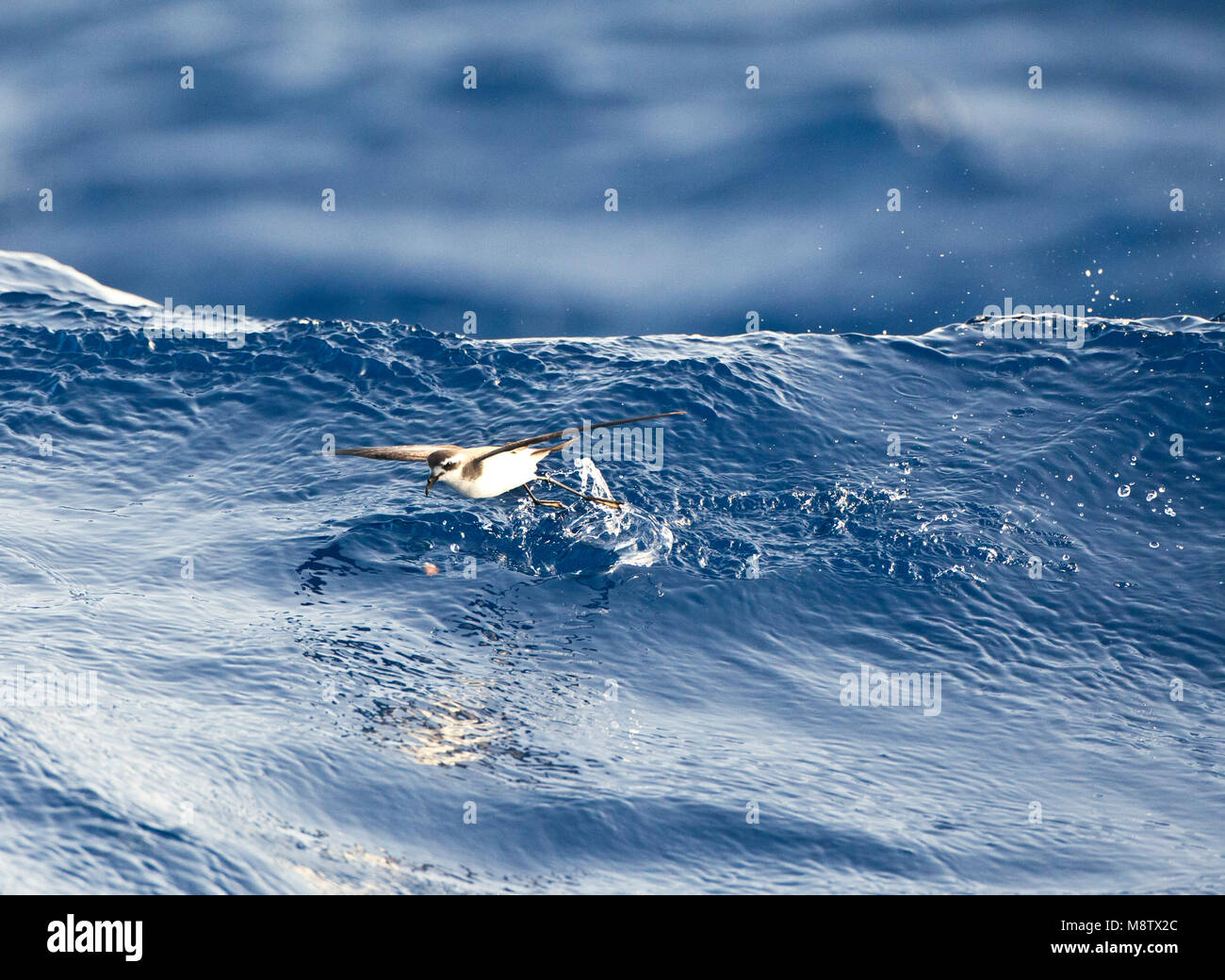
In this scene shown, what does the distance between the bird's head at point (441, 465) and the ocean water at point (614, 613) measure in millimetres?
1919

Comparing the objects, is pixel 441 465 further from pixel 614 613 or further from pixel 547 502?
pixel 614 613

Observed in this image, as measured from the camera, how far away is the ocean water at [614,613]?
1111 cm

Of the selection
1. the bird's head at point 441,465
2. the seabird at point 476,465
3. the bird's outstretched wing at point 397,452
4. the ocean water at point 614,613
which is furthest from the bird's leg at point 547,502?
the bird's head at point 441,465

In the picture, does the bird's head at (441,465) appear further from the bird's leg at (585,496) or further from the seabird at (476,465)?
the bird's leg at (585,496)

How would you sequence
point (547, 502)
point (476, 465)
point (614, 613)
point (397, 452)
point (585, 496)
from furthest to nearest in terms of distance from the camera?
point (547, 502) < point (585, 496) < point (614, 613) < point (397, 452) < point (476, 465)

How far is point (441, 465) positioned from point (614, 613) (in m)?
3.22

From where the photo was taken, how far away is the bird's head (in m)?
15.2

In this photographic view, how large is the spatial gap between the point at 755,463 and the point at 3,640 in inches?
450

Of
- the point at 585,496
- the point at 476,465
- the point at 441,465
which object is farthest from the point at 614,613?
the point at 441,465

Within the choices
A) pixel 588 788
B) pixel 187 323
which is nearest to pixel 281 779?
pixel 588 788

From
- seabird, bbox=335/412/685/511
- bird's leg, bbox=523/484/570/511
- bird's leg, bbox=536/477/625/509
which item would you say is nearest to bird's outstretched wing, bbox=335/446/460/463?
seabird, bbox=335/412/685/511

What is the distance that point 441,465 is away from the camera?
15297 millimetres

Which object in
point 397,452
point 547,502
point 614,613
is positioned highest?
point 397,452

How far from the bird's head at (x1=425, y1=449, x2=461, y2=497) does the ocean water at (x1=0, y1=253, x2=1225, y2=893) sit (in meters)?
1.92
